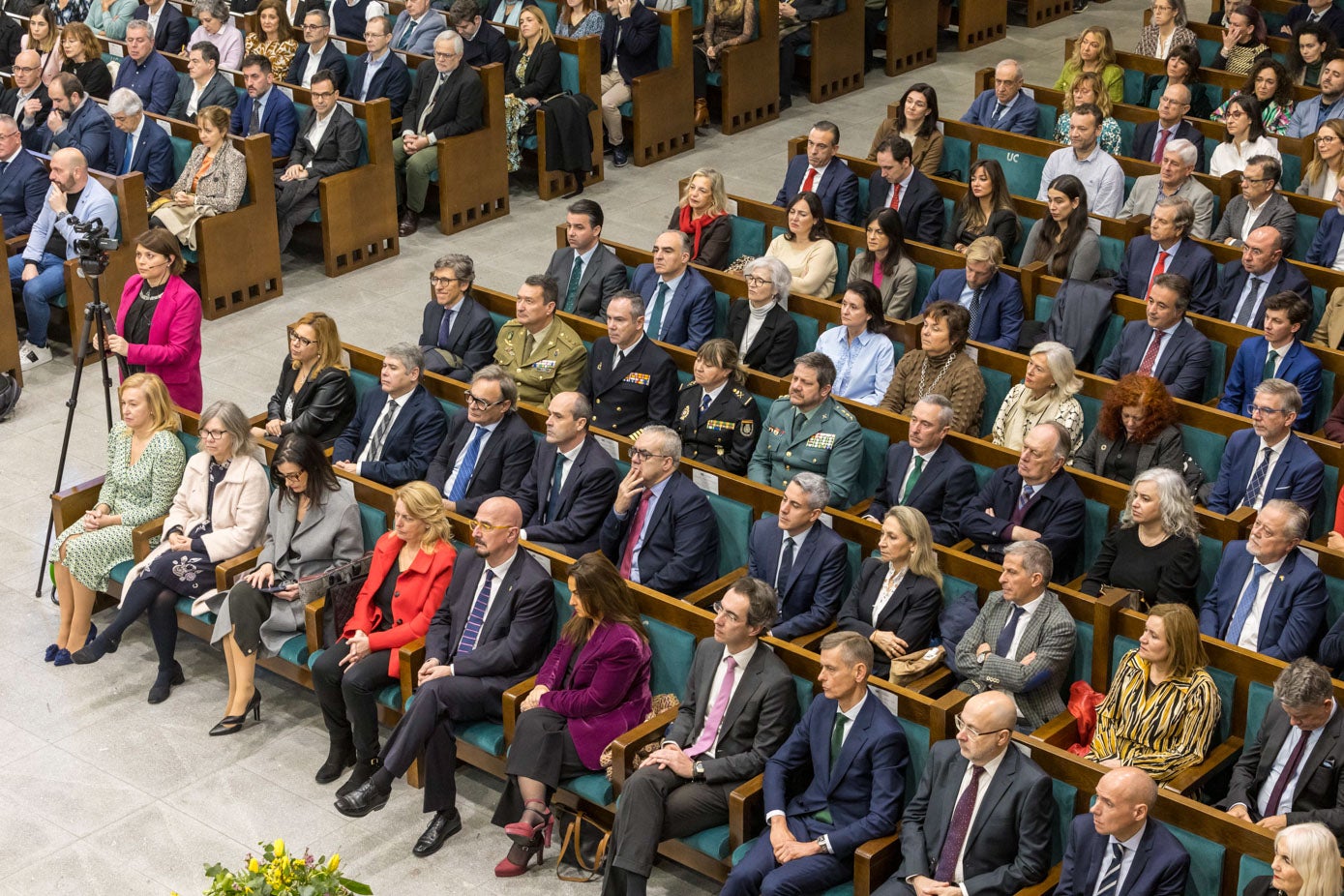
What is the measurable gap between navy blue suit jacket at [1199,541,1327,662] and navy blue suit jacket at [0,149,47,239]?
5.49 meters

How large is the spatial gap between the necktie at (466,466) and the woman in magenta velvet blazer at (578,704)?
43.2 inches

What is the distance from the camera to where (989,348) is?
609 centimetres

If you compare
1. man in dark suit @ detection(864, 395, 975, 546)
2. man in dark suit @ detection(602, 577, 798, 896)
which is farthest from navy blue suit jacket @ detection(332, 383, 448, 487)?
man in dark suit @ detection(602, 577, 798, 896)

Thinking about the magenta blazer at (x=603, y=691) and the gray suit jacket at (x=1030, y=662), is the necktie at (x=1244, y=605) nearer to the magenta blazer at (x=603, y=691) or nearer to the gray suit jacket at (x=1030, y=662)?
the gray suit jacket at (x=1030, y=662)

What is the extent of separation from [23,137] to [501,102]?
2369 mm

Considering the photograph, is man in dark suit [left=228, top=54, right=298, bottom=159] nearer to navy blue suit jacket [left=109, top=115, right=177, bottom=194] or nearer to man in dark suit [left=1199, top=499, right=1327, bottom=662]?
navy blue suit jacket [left=109, top=115, right=177, bottom=194]

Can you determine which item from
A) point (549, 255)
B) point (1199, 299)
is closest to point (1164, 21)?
point (1199, 299)

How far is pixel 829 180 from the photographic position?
761 centimetres

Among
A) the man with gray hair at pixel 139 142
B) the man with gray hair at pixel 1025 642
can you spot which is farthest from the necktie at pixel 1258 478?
the man with gray hair at pixel 139 142

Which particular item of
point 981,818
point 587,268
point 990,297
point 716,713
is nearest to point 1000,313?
point 990,297

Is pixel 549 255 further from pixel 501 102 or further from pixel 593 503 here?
pixel 593 503

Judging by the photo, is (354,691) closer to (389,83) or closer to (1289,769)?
(1289,769)

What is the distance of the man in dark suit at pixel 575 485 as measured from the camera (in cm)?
560

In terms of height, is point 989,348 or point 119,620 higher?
point 989,348
